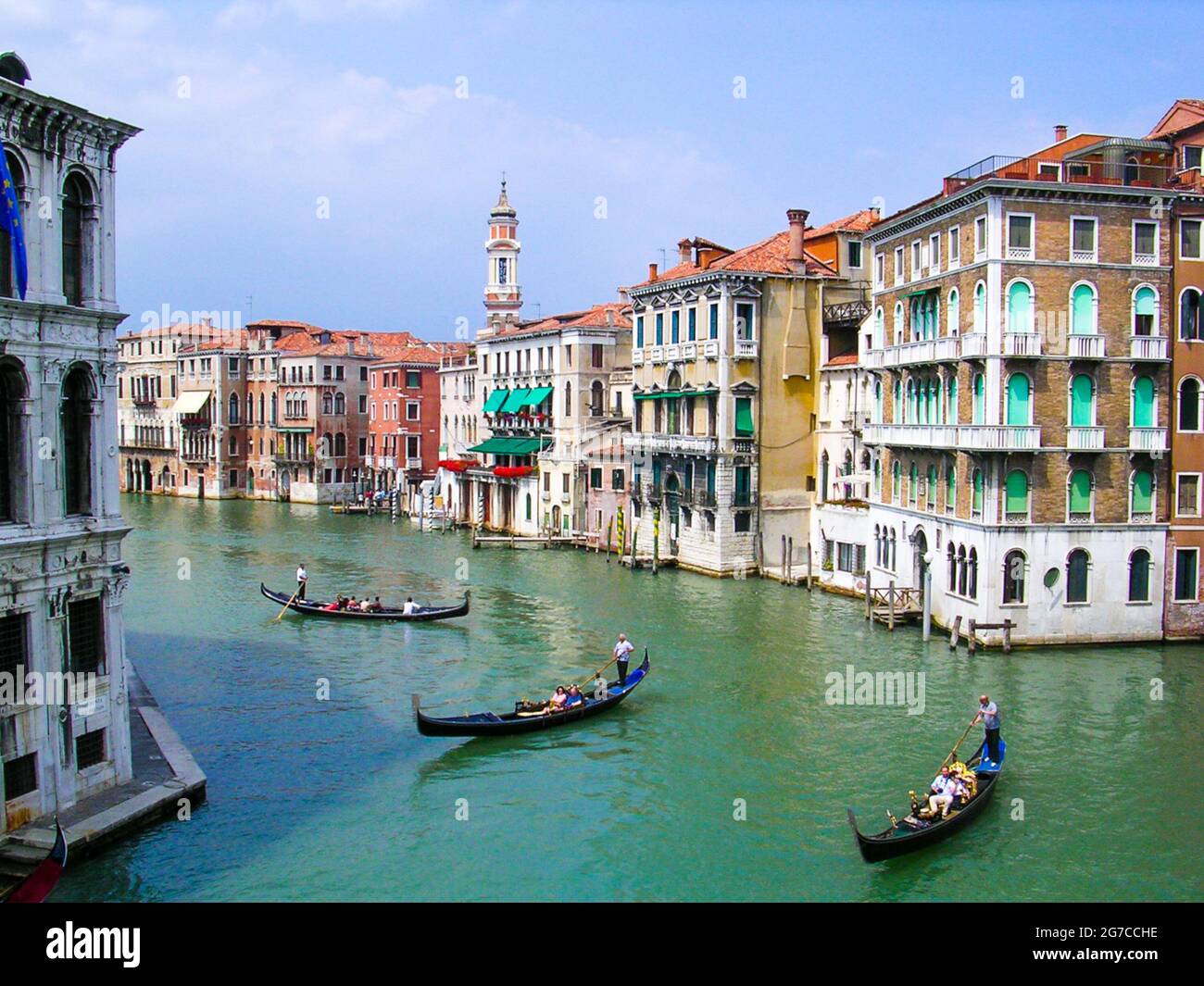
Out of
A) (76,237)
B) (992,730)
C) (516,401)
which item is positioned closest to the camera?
(76,237)

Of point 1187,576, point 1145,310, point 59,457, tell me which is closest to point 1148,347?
point 1145,310

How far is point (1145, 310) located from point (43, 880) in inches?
848

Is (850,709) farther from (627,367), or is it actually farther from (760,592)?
(627,367)

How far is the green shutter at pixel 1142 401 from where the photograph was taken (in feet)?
80.1

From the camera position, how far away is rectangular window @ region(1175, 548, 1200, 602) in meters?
24.8

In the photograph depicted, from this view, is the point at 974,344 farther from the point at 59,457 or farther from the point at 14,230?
the point at 14,230

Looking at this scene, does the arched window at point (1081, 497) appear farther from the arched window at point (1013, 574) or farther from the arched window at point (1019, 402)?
the arched window at point (1019, 402)

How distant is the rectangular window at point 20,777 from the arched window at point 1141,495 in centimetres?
2004

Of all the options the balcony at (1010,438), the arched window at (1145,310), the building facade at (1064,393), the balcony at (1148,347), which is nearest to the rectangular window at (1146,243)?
the building facade at (1064,393)

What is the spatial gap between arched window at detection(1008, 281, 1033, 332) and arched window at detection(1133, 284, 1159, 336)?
2247 millimetres

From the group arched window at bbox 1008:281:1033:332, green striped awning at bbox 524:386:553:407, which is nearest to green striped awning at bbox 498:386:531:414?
green striped awning at bbox 524:386:553:407

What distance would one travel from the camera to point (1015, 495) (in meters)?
24.2

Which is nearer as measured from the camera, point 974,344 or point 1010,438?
point 1010,438
